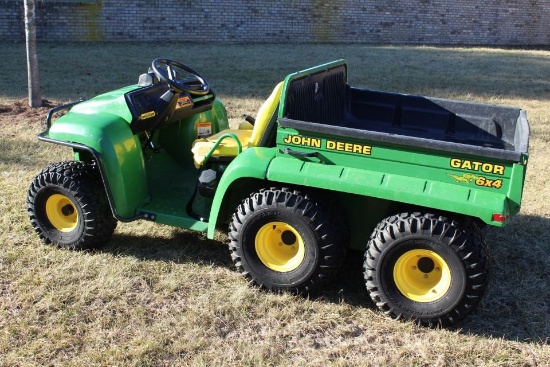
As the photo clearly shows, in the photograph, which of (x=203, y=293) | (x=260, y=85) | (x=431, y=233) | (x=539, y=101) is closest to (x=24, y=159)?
(x=203, y=293)

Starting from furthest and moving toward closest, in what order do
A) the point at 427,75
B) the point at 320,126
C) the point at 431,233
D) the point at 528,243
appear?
1. the point at 427,75
2. the point at 528,243
3. the point at 320,126
4. the point at 431,233

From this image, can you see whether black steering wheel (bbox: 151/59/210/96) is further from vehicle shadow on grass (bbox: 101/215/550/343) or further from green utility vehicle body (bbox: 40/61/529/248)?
vehicle shadow on grass (bbox: 101/215/550/343)

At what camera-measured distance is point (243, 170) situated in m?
3.29

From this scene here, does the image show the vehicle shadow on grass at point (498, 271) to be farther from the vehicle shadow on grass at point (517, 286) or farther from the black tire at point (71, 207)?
the black tire at point (71, 207)

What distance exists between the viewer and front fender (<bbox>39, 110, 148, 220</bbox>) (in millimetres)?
3555

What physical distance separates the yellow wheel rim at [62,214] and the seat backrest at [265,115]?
1.23 meters

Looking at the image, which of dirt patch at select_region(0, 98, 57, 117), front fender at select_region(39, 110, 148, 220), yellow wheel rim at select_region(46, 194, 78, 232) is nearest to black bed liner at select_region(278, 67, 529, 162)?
front fender at select_region(39, 110, 148, 220)

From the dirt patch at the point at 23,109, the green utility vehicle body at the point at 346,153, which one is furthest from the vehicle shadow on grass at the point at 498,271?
the dirt patch at the point at 23,109

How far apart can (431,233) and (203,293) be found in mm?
1289

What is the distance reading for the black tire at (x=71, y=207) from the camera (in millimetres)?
3727

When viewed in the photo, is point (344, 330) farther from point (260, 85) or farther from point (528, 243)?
point (260, 85)

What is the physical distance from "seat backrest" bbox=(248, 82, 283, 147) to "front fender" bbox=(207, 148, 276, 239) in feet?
0.58

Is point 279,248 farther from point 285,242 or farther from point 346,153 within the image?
point 346,153

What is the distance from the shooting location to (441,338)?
3.04 m
